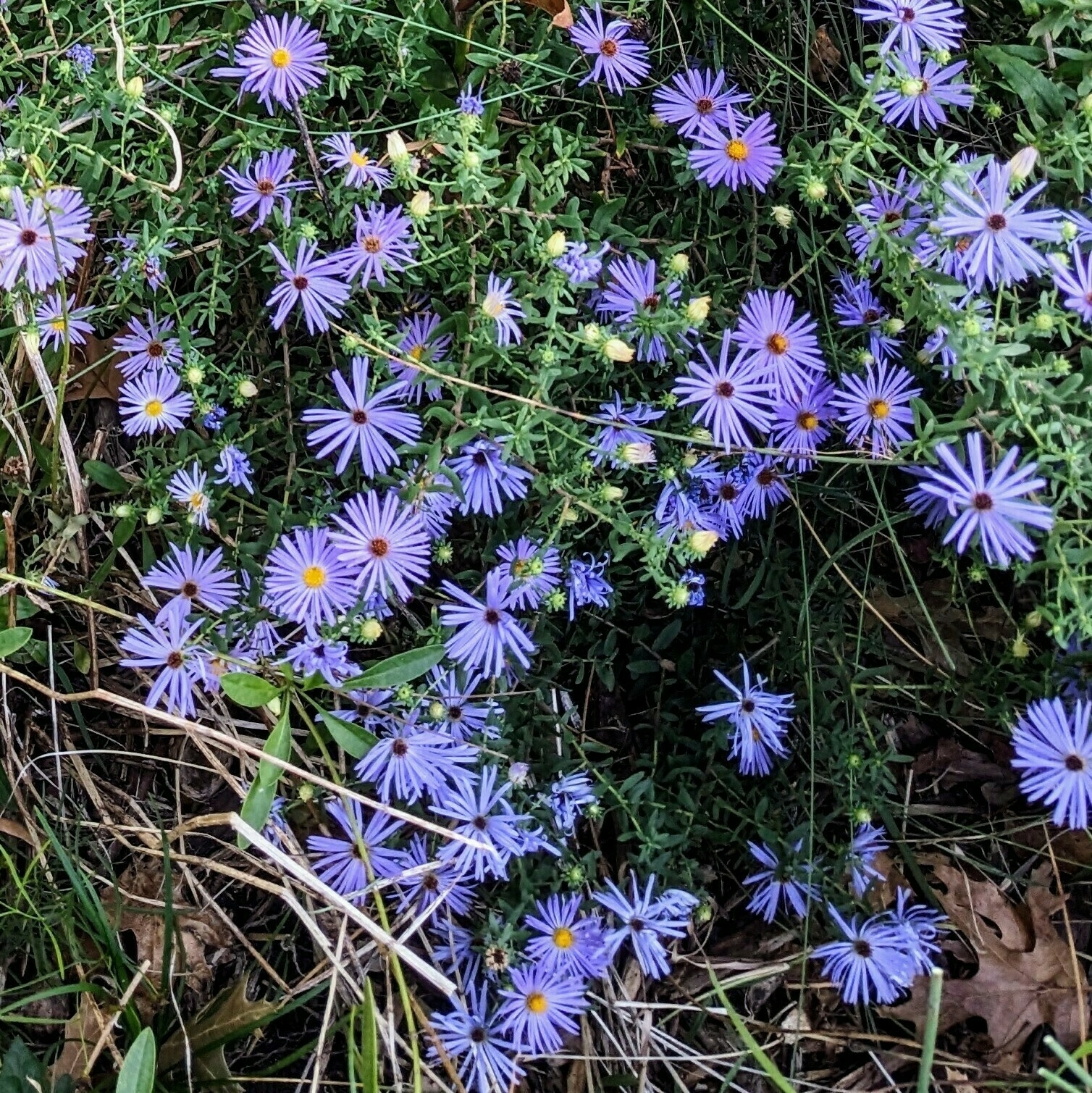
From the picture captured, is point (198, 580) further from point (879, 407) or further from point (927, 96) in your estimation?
point (927, 96)

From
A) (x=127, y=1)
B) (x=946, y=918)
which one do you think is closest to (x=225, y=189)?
(x=127, y=1)

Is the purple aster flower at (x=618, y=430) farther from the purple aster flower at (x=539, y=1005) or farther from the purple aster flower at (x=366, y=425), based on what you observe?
the purple aster flower at (x=539, y=1005)

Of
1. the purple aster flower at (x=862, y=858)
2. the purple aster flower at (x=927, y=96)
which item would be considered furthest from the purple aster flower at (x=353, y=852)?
the purple aster flower at (x=927, y=96)

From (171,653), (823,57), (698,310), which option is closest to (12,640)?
(171,653)

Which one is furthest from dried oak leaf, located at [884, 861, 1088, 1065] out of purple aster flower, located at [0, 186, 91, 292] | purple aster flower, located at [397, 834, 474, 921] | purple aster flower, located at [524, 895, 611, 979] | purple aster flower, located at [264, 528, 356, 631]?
purple aster flower, located at [0, 186, 91, 292]

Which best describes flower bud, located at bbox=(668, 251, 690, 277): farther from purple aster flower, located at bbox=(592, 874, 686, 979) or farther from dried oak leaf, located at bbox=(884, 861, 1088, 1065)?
dried oak leaf, located at bbox=(884, 861, 1088, 1065)
